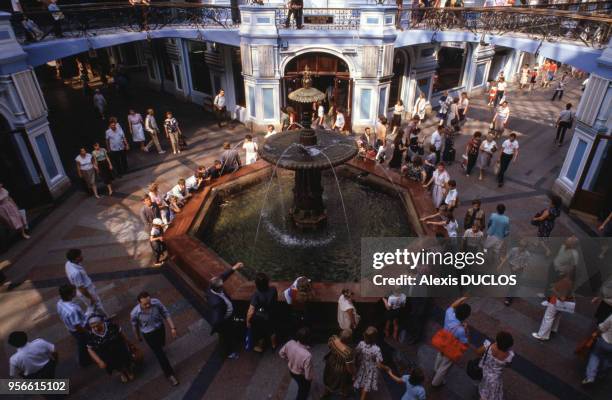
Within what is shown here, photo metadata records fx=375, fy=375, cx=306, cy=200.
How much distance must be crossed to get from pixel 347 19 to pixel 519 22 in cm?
574

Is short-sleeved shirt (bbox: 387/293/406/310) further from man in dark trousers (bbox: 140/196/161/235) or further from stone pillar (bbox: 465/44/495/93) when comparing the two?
stone pillar (bbox: 465/44/495/93)

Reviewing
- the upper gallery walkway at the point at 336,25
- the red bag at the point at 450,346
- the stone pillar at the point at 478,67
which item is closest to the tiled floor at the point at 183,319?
the red bag at the point at 450,346

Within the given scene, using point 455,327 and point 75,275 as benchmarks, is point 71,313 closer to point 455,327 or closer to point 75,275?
point 75,275

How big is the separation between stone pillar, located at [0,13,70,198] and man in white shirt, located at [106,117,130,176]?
1.44 m

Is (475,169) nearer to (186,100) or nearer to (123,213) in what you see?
(123,213)

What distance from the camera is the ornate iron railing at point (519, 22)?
930cm

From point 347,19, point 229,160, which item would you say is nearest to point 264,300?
point 229,160

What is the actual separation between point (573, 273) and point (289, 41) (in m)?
11.2

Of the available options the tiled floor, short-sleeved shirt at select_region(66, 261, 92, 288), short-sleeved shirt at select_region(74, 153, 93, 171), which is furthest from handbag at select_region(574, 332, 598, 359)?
short-sleeved shirt at select_region(74, 153, 93, 171)

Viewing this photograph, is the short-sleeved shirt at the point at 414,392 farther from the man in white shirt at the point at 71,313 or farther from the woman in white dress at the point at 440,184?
the woman in white dress at the point at 440,184

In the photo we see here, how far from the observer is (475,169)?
11.9 meters

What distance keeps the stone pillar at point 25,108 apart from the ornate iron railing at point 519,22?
489 inches

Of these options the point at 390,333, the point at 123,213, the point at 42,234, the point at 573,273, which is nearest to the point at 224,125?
the point at 123,213

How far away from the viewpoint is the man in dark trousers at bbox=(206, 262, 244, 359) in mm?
5234
